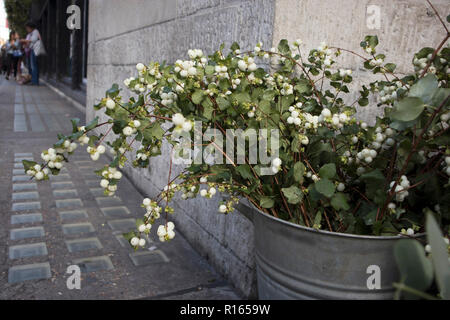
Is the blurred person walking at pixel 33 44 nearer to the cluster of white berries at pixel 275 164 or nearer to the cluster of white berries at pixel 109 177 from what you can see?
the cluster of white berries at pixel 109 177

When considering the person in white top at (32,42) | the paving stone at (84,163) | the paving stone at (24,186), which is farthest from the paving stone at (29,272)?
the person in white top at (32,42)

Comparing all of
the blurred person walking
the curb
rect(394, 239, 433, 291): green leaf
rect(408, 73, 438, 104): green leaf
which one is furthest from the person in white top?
rect(394, 239, 433, 291): green leaf

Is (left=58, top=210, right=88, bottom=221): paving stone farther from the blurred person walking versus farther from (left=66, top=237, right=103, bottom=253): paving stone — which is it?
the blurred person walking

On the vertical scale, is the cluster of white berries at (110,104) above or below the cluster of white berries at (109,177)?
above

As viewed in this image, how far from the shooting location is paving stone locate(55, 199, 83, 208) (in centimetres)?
303

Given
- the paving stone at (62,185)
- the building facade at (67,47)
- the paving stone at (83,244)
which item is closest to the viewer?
the paving stone at (83,244)

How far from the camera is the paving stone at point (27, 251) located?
2.22m

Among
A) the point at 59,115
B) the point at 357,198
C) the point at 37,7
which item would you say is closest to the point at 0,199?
the point at 357,198

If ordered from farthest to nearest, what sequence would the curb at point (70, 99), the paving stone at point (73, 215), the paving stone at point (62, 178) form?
the curb at point (70, 99) → the paving stone at point (62, 178) → the paving stone at point (73, 215)

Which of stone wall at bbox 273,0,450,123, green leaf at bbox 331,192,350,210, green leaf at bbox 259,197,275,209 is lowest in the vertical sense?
green leaf at bbox 259,197,275,209

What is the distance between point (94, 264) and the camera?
2.20 m

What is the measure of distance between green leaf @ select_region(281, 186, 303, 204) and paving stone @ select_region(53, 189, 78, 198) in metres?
2.61

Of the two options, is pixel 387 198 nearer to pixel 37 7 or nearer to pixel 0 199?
pixel 0 199

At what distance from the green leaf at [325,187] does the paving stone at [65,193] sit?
8.86ft
